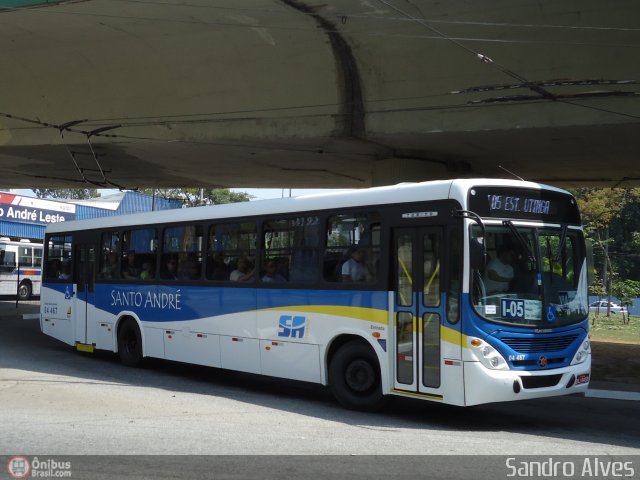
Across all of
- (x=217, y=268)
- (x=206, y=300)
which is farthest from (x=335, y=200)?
(x=206, y=300)

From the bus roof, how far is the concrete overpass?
155 inches

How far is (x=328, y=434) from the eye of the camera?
26.7 ft

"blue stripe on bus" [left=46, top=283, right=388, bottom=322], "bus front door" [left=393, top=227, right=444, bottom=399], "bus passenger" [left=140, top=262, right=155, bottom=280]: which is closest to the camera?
"bus front door" [left=393, top=227, right=444, bottom=399]

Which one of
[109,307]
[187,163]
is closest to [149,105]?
[187,163]

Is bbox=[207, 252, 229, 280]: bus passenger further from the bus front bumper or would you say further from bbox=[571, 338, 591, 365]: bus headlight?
bbox=[571, 338, 591, 365]: bus headlight

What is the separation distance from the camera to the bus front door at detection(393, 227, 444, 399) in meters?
8.63

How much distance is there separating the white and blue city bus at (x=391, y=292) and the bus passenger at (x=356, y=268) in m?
A: 0.02

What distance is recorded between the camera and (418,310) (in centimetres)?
884

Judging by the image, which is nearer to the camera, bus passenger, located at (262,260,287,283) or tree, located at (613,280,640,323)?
bus passenger, located at (262,260,287,283)

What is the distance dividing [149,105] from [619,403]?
12193 millimetres

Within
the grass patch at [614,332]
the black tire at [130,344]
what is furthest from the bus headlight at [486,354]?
the grass patch at [614,332]

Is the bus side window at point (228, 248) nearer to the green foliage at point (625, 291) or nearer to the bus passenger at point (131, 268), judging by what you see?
the bus passenger at point (131, 268)

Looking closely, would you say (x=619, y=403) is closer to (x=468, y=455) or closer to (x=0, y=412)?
(x=468, y=455)

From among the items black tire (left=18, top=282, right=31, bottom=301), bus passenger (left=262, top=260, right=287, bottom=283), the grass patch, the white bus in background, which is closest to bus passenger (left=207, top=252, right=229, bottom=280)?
bus passenger (left=262, top=260, right=287, bottom=283)
